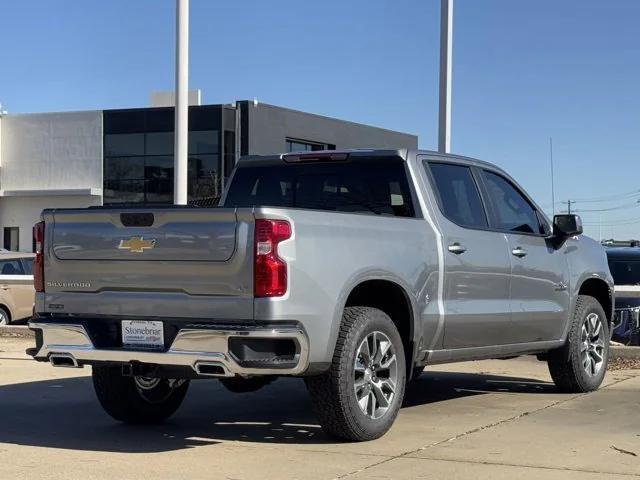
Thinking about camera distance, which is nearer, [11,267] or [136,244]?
[136,244]

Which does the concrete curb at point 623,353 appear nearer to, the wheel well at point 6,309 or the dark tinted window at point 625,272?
the dark tinted window at point 625,272

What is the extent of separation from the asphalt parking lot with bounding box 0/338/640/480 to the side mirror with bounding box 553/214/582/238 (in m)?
1.50

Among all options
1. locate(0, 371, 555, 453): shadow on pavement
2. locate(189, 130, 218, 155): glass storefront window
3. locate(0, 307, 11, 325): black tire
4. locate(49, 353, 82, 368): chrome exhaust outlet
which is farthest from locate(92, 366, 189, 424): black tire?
locate(189, 130, 218, 155): glass storefront window

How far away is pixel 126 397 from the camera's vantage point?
755 cm

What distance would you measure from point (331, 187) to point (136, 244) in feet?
6.84

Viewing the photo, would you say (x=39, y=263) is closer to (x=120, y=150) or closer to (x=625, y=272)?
(x=625, y=272)

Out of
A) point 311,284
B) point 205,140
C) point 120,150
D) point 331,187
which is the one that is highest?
point 205,140

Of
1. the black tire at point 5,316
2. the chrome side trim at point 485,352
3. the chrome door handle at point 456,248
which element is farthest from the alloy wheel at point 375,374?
the black tire at point 5,316

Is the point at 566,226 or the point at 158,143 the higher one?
the point at 158,143

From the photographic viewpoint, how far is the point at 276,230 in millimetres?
6008

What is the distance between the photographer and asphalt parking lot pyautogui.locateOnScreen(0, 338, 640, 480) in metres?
5.95

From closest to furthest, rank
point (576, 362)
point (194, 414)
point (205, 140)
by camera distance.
Result: point (194, 414) → point (576, 362) → point (205, 140)

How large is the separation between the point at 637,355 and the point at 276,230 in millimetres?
7076

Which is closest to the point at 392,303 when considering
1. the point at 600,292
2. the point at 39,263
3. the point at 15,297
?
the point at 39,263
